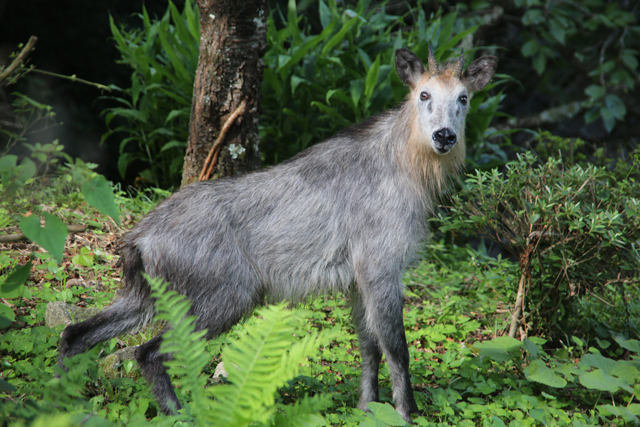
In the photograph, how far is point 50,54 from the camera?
6.32 m

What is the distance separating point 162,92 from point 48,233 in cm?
428

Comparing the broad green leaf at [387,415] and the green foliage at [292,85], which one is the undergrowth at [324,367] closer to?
the broad green leaf at [387,415]

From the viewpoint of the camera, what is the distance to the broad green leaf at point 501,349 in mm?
3368

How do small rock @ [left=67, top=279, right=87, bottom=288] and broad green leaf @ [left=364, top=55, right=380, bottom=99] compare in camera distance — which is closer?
small rock @ [left=67, top=279, right=87, bottom=288]

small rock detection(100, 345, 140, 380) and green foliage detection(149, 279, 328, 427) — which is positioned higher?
green foliage detection(149, 279, 328, 427)

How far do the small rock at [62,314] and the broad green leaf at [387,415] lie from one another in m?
1.96

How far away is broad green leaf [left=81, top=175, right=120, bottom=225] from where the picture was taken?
1652 mm

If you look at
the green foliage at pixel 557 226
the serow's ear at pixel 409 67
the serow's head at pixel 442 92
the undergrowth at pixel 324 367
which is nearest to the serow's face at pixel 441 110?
the serow's head at pixel 442 92

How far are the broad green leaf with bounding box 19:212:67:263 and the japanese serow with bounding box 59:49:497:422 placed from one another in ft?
4.43

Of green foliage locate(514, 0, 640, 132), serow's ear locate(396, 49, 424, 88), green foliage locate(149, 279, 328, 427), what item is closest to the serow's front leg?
green foliage locate(149, 279, 328, 427)

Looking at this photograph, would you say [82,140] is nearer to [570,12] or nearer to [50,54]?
[50,54]

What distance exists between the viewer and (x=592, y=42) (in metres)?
7.69

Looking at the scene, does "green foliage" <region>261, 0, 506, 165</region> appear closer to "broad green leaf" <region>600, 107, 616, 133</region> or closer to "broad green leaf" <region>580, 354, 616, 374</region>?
"broad green leaf" <region>600, 107, 616, 133</region>

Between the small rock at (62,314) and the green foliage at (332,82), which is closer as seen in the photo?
the small rock at (62,314)
